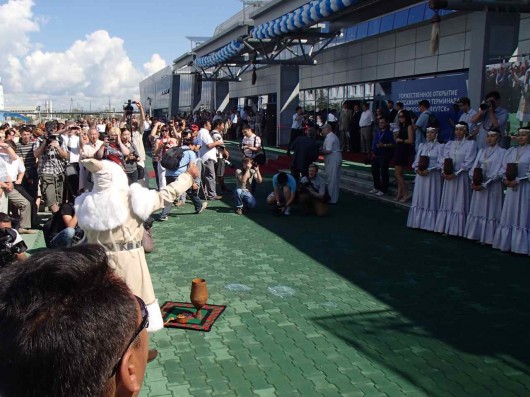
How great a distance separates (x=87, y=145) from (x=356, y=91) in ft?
45.1

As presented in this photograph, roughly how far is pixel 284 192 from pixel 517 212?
4.56 m

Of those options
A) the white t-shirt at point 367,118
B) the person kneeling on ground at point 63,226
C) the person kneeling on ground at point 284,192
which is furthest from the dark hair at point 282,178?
the white t-shirt at point 367,118

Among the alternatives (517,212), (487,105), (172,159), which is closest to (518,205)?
(517,212)

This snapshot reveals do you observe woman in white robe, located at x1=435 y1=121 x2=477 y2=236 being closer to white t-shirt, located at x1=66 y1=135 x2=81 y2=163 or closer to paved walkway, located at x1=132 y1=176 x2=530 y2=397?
paved walkway, located at x1=132 y1=176 x2=530 y2=397

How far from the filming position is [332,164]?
12.1 m

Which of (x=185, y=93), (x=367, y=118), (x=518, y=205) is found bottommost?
(x=518, y=205)

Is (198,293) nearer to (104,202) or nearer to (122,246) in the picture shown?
(122,246)

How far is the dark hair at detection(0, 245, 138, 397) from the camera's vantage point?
3.88 feet

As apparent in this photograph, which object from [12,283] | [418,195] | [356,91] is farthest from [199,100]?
[12,283]

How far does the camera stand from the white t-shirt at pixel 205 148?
1224cm

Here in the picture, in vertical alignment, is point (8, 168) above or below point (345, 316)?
above

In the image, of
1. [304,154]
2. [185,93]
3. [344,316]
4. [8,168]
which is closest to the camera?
[344,316]

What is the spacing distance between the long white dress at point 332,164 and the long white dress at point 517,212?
470cm

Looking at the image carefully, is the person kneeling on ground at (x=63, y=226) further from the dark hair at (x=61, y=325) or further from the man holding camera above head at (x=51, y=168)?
the dark hair at (x=61, y=325)
